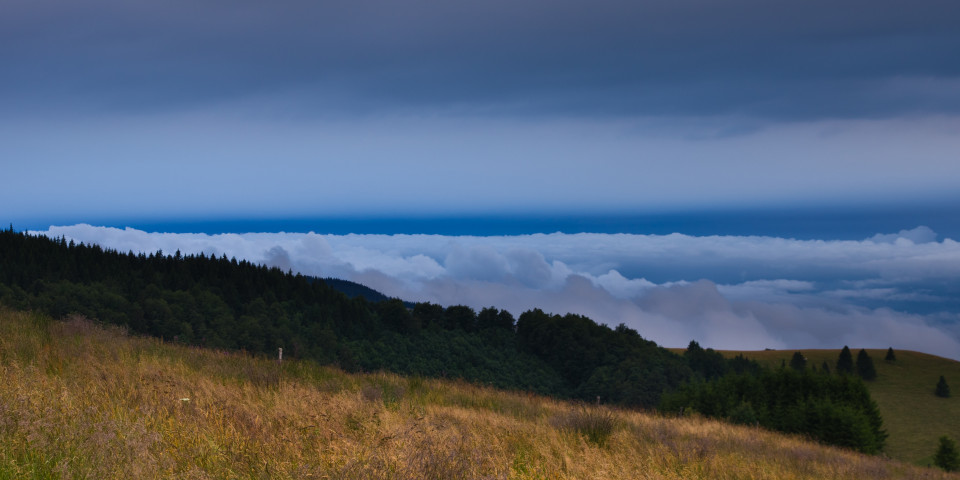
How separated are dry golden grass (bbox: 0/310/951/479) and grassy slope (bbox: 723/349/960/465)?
93826 mm

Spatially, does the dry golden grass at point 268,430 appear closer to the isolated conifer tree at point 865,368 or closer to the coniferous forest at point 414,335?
the coniferous forest at point 414,335

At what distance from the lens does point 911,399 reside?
123 meters

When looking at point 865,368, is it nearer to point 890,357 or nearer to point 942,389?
point 942,389

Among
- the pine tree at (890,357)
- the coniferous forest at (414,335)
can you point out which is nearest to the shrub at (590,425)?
the coniferous forest at (414,335)

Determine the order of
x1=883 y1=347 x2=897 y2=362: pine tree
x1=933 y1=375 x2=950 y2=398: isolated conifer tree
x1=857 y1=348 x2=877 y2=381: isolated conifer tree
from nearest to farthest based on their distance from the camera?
x1=933 y1=375 x2=950 y2=398: isolated conifer tree → x1=857 y1=348 x2=877 y2=381: isolated conifer tree → x1=883 y1=347 x2=897 y2=362: pine tree

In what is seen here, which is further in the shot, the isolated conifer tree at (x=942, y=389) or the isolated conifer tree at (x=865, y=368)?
the isolated conifer tree at (x=865, y=368)

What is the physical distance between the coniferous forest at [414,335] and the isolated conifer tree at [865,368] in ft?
73.1

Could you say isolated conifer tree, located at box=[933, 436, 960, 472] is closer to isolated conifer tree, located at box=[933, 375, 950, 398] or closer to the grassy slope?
the grassy slope

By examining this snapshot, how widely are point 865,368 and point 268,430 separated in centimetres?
16445

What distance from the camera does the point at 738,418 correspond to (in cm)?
6134

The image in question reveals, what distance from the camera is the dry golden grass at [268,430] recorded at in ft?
17.3

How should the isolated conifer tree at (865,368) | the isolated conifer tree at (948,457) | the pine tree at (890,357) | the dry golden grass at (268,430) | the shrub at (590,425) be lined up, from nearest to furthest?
the dry golden grass at (268,430), the shrub at (590,425), the isolated conifer tree at (948,457), the isolated conifer tree at (865,368), the pine tree at (890,357)

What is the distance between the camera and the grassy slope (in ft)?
316

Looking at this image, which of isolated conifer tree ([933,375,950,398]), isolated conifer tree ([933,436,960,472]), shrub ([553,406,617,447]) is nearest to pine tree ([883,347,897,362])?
isolated conifer tree ([933,375,950,398])
